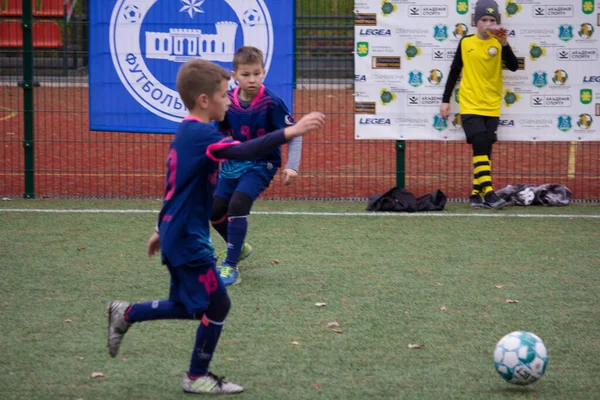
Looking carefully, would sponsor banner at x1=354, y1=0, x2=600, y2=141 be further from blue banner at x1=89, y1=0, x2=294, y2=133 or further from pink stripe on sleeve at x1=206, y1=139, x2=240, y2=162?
pink stripe on sleeve at x1=206, y1=139, x2=240, y2=162

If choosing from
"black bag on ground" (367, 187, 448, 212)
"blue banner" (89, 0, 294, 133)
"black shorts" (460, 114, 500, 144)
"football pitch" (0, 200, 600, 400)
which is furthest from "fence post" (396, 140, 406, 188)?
"blue banner" (89, 0, 294, 133)

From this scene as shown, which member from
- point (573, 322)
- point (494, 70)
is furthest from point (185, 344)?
point (494, 70)

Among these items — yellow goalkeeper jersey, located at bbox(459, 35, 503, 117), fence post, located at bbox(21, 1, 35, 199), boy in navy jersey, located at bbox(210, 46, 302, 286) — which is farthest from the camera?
fence post, located at bbox(21, 1, 35, 199)

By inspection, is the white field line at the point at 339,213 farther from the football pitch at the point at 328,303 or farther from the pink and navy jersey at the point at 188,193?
the pink and navy jersey at the point at 188,193

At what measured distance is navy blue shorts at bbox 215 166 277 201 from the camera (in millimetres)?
6832

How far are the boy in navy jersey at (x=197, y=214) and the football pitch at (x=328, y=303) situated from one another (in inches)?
11.0

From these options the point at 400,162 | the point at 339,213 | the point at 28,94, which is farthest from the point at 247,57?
the point at 28,94

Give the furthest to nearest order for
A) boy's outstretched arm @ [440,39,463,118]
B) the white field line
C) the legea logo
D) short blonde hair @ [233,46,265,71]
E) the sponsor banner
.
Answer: the legea logo
the sponsor banner
boy's outstretched arm @ [440,39,463,118]
the white field line
short blonde hair @ [233,46,265,71]

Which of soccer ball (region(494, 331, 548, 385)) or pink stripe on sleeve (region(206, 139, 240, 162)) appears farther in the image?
soccer ball (region(494, 331, 548, 385))

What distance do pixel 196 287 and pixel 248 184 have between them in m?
2.43

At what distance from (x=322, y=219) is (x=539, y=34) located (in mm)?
2966

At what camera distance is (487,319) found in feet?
19.5

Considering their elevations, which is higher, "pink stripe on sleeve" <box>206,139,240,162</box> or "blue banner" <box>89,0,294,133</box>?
"blue banner" <box>89,0,294,133</box>

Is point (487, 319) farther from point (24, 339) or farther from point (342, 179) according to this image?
point (342, 179)
